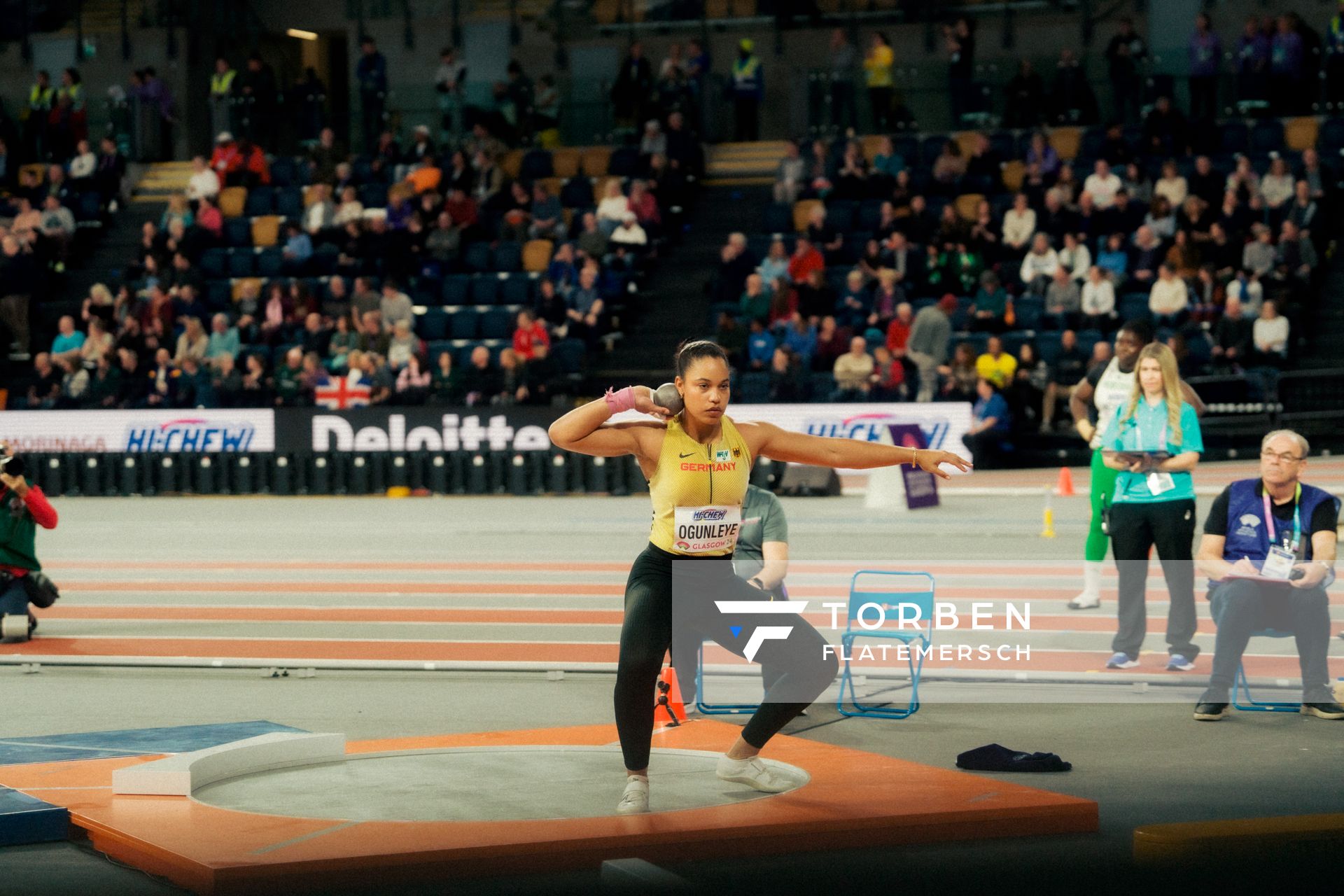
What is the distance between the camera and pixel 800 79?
28.2m

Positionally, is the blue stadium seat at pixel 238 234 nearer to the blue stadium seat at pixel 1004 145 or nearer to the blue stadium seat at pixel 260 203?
the blue stadium seat at pixel 260 203

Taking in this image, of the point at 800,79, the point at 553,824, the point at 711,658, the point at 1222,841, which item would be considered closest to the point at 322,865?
the point at 553,824

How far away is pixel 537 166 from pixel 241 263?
4831mm

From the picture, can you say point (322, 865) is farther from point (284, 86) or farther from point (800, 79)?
point (284, 86)

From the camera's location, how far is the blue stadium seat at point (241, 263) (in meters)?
27.1

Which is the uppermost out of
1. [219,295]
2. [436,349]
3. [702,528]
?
[219,295]

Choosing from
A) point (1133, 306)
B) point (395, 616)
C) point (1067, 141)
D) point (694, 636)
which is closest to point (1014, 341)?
point (1133, 306)

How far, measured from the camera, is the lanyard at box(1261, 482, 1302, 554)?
841cm

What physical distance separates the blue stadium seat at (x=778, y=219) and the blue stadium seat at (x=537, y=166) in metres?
4.33

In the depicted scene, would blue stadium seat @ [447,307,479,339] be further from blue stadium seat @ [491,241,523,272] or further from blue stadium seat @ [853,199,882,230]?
blue stadium seat @ [853,199,882,230]

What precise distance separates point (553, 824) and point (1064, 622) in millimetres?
5803

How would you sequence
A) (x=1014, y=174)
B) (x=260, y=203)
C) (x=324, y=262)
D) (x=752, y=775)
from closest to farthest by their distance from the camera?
1. (x=752, y=775)
2. (x=1014, y=174)
3. (x=324, y=262)
4. (x=260, y=203)

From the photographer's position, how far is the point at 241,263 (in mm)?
27156

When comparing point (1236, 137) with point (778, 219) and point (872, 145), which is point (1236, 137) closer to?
point (872, 145)
